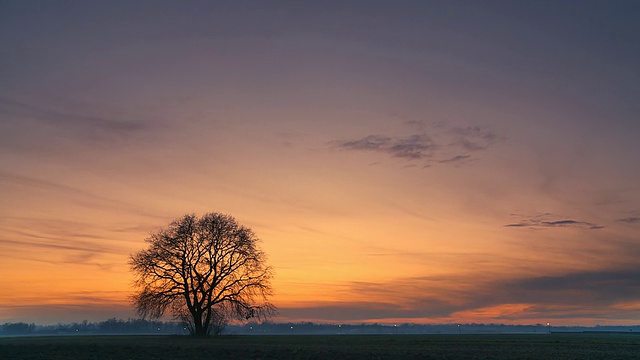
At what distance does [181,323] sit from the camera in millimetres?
68812

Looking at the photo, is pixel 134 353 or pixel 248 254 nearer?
pixel 134 353

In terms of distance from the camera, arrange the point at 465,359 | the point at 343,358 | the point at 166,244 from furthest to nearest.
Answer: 1. the point at 166,244
2. the point at 343,358
3. the point at 465,359

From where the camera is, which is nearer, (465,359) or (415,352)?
(465,359)

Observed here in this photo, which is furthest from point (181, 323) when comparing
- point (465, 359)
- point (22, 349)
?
point (465, 359)

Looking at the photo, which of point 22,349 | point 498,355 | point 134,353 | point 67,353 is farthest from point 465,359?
point 22,349

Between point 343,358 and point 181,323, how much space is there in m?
37.2

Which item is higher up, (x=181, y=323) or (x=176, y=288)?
(x=176, y=288)

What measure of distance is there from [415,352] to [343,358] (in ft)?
18.8

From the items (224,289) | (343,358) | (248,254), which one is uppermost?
(248,254)

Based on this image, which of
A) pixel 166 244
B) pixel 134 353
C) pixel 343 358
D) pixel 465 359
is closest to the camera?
pixel 465 359

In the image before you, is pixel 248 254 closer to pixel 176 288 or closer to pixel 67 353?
pixel 176 288

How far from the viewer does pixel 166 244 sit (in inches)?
2689

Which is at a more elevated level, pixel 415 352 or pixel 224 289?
pixel 224 289

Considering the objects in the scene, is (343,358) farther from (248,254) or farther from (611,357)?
(248,254)
